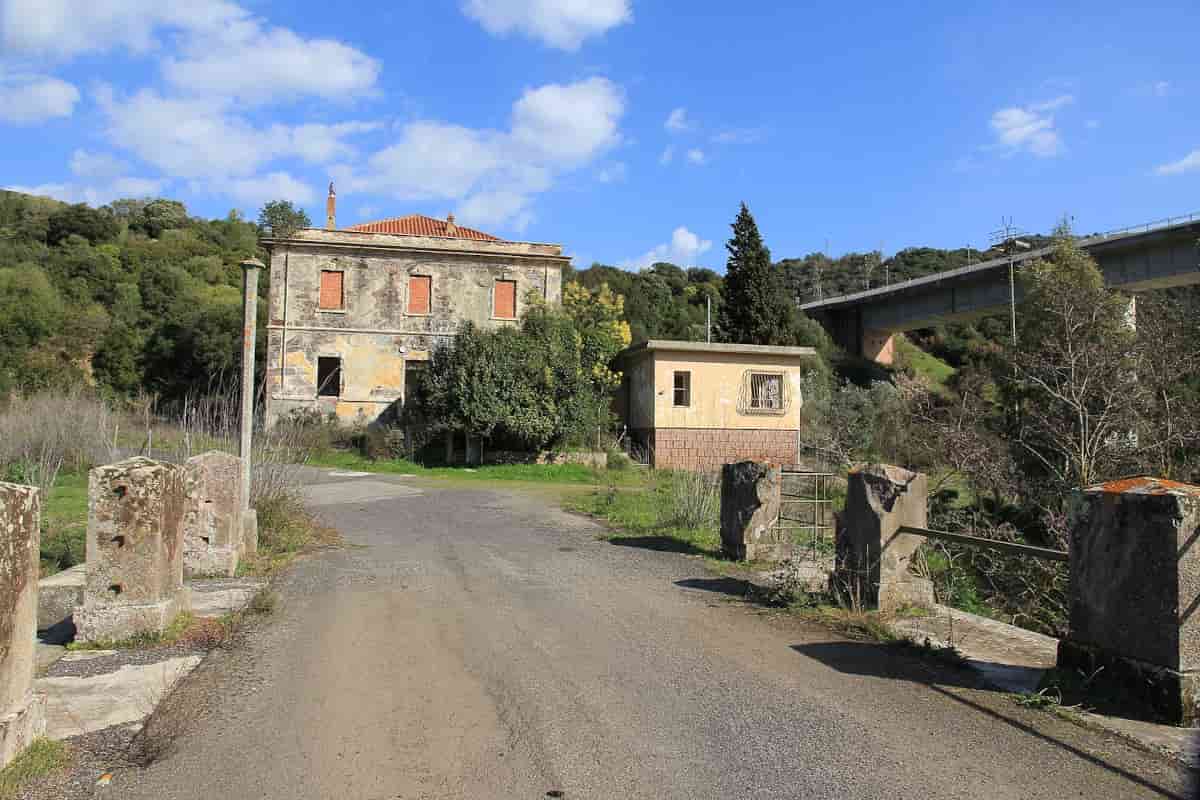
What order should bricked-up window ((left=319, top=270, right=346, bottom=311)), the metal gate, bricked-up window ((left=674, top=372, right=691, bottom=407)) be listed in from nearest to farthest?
the metal gate < bricked-up window ((left=674, top=372, right=691, bottom=407)) < bricked-up window ((left=319, top=270, right=346, bottom=311))

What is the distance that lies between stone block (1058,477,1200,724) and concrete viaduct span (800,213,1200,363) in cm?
2716

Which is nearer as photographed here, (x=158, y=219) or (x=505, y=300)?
(x=505, y=300)

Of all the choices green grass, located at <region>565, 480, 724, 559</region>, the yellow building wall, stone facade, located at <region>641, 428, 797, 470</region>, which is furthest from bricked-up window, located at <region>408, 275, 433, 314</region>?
green grass, located at <region>565, 480, 724, 559</region>

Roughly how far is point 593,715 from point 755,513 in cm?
590

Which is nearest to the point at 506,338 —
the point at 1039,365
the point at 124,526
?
the point at 1039,365

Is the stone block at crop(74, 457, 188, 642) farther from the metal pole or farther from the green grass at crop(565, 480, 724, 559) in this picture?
the green grass at crop(565, 480, 724, 559)

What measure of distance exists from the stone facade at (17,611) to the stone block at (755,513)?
7785 mm

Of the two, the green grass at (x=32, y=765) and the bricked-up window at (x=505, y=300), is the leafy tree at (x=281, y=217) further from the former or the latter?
the green grass at (x=32, y=765)

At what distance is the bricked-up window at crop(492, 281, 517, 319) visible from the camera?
34.5 m

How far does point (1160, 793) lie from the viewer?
12.2 ft

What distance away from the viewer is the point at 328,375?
108ft

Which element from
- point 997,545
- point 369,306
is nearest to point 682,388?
point 369,306

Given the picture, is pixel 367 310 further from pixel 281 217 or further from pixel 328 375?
pixel 281 217

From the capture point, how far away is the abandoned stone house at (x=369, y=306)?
32.6 meters
